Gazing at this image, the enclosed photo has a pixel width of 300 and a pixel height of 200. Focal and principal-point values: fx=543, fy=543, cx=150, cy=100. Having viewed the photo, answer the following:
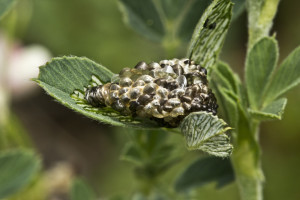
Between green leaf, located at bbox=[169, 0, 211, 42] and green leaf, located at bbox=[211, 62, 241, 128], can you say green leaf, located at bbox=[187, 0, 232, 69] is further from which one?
green leaf, located at bbox=[169, 0, 211, 42]

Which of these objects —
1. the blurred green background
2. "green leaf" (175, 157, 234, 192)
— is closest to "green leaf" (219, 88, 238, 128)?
"green leaf" (175, 157, 234, 192)

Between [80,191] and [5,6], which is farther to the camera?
[80,191]

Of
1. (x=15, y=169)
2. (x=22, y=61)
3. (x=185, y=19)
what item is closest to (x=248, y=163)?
(x=185, y=19)

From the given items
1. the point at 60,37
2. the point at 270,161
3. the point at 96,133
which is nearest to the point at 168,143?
the point at 270,161

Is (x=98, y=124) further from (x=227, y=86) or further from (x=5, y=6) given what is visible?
(x=227, y=86)

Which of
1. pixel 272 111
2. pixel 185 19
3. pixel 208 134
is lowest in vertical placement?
pixel 208 134

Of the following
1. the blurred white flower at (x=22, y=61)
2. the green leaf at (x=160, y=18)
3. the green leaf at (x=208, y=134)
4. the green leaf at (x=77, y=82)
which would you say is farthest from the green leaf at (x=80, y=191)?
the blurred white flower at (x=22, y=61)

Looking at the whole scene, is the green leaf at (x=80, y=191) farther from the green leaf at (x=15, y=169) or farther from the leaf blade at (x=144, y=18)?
Result: the leaf blade at (x=144, y=18)
